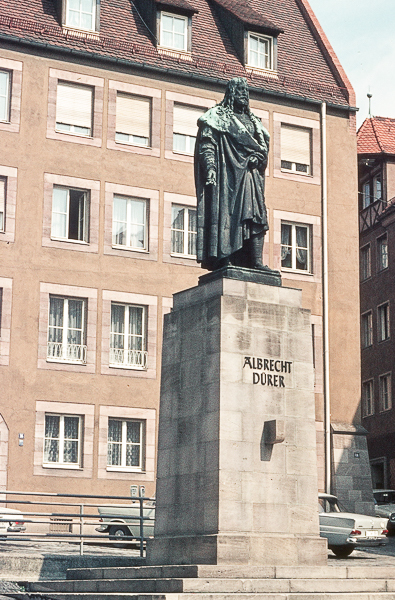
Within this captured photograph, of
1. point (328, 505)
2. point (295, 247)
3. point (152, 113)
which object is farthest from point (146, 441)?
point (152, 113)

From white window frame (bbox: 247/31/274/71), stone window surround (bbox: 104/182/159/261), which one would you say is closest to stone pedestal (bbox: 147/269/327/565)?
stone window surround (bbox: 104/182/159/261)

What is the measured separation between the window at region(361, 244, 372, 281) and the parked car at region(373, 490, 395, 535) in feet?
49.7

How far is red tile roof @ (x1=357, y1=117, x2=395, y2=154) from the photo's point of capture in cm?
5441

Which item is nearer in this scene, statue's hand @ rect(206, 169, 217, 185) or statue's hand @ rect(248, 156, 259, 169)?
statue's hand @ rect(206, 169, 217, 185)

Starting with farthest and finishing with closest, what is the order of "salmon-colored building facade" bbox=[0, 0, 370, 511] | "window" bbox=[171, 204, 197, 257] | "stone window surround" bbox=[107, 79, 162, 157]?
"window" bbox=[171, 204, 197, 257] < "stone window surround" bbox=[107, 79, 162, 157] < "salmon-colored building facade" bbox=[0, 0, 370, 511]

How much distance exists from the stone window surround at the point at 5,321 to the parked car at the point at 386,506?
487 inches

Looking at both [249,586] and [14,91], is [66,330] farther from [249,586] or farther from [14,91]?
[249,586]

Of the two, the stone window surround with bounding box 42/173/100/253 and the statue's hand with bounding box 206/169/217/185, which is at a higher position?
the stone window surround with bounding box 42/173/100/253

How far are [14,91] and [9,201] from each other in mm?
3482

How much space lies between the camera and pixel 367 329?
54438mm

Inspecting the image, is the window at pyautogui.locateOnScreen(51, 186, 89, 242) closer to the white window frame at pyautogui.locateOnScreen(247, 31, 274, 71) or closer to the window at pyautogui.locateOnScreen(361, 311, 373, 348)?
the white window frame at pyautogui.locateOnScreen(247, 31, 274, 71)

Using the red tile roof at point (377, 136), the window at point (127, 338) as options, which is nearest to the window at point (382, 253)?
the red tile roof at point (377, 136)

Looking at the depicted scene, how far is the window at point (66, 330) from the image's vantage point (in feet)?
113

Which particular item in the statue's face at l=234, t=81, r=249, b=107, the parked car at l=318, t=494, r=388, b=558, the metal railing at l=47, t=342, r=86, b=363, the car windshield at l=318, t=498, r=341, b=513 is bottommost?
the parked car at l=318, t=494, r=388, b=558
